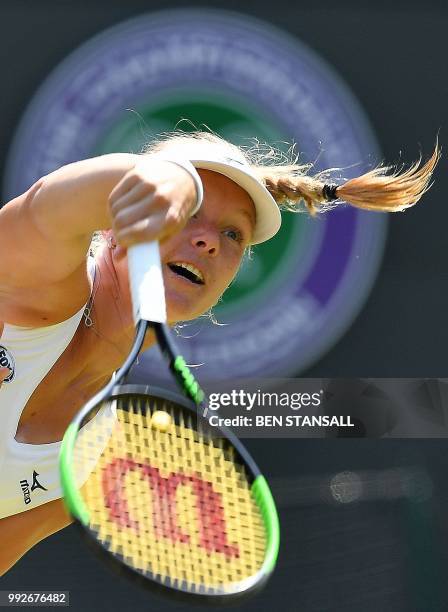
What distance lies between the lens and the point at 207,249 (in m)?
1.42

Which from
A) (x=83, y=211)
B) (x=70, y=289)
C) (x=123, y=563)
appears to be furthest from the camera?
(x=70, y=289)

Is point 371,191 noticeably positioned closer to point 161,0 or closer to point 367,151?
point 367,151

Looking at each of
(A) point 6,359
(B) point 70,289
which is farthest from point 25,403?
(B) point 70,289

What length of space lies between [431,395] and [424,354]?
87mm

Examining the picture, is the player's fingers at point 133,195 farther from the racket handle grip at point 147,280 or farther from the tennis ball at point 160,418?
the tennis ball at point 160,418

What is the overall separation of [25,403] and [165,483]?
32 cm

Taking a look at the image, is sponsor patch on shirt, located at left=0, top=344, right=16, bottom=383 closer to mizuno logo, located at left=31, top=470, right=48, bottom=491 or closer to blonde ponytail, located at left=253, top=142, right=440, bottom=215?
mizuno logo, located at left=31, top=470, right=48, bottom=491

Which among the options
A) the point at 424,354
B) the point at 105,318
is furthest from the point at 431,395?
the point at 105,318

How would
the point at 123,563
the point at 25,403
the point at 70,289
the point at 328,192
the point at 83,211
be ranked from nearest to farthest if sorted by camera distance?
the point at 123,563 → the point at 83,211 → the point at 70,289 → the point at 25,403 → the point at 328,192

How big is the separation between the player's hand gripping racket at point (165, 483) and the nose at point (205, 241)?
27 cm

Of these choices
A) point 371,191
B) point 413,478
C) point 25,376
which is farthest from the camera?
point 413,478

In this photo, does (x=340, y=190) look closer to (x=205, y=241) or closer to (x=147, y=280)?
(x=205, y=241)

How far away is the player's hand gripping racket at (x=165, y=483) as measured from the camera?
107cm

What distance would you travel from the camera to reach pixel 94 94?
2.40 m
